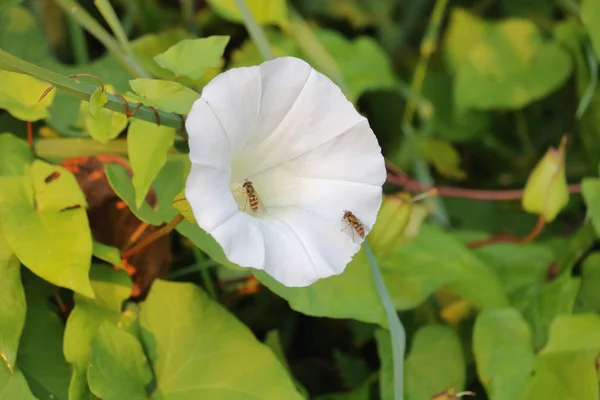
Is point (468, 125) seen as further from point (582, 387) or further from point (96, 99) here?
point (96, 99)

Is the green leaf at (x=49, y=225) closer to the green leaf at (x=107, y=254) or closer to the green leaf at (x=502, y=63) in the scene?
the green leaf at (x=107, y=254)

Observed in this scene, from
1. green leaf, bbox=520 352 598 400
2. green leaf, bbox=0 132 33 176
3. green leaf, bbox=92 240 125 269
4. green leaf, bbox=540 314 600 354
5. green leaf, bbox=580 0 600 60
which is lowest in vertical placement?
green leaf, bbox=520 352 598 400

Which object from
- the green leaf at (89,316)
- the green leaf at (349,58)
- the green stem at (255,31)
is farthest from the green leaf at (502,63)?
the green leaf at (89,316)

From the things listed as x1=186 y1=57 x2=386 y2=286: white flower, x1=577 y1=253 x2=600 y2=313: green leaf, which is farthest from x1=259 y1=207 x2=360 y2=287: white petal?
x1=577 y1=253 x2=600 y2=313: green leaf

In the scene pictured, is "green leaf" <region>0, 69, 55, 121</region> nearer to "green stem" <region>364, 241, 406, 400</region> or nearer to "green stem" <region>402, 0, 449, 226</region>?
"green stem" <region>364, 241, 406, 400</region>

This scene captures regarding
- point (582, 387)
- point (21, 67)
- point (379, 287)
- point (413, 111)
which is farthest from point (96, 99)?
point (413, 111)

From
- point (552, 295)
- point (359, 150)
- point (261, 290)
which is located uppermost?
point (359, 150)
